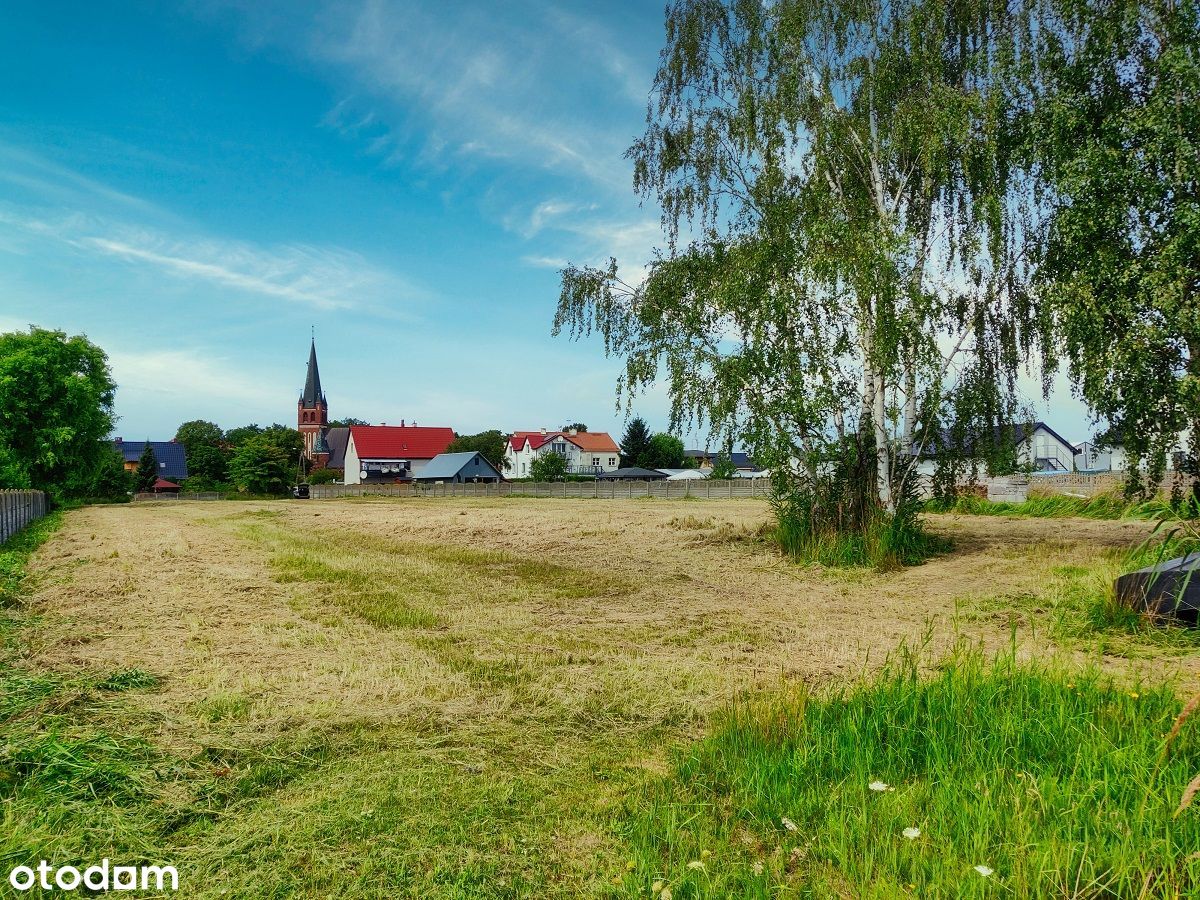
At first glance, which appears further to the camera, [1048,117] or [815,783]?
[1048,117]

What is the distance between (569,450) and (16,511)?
79239 millimetres

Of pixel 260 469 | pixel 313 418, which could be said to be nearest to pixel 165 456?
pixel 313 418

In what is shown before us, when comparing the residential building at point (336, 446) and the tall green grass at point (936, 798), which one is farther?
the residential building at point (336, 446)

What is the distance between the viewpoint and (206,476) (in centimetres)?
8575

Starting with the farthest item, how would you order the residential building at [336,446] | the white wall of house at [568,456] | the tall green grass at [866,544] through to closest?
the residential building at [336,446] < the white wall of house at [568,456] < the tall green grass at [866,544]

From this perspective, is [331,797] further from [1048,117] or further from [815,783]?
[1048,117]

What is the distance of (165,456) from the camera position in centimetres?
9212

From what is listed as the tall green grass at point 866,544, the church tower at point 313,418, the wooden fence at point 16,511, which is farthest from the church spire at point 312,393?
the tall green grass at point 866,544

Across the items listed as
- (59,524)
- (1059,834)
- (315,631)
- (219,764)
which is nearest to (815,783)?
(1059,834)

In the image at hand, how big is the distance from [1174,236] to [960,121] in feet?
11.8

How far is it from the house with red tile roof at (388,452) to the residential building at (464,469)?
30.9ft

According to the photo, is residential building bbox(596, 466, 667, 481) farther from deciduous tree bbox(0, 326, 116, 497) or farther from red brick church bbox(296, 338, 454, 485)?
deciduous tree bbox(0, 326, 116, 497)

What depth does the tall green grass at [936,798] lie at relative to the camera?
250cm

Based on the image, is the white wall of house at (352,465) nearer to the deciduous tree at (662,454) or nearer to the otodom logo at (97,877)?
the deciduous tree at (662,454)
